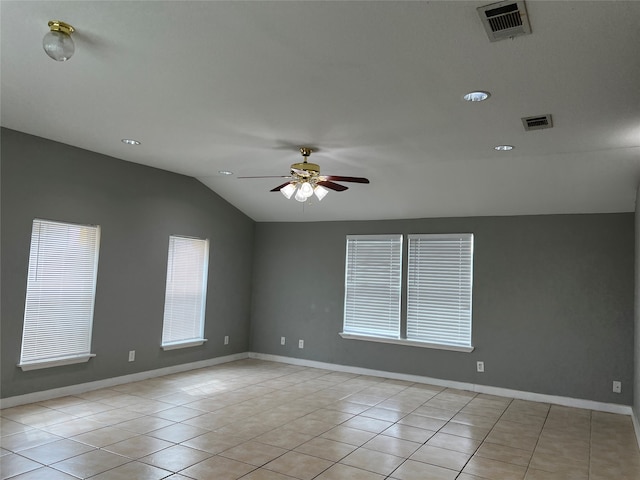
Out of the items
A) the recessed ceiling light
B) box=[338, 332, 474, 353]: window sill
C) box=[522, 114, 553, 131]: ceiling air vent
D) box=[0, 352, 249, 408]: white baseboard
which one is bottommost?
box=[0, 352, 249, 408]: white baseboard

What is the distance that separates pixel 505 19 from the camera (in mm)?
2127

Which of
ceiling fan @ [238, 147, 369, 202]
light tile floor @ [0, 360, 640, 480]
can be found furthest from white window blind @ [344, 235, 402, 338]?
ceiling fan @ [238, 147, 369, 202]

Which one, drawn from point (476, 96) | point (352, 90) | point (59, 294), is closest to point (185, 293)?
point (59, 294)

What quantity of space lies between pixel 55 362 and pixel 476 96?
4676 mm

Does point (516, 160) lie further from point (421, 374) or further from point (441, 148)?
point (421, 374)

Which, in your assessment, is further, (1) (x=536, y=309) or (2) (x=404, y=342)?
(2) (x=404, y=342)

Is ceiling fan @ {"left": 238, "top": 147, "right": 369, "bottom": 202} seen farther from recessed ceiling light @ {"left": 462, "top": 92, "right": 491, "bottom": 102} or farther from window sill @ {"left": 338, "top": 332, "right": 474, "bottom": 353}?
window sill @ {"left": 338, "top": 332, "right": 474, "bottom": 353}

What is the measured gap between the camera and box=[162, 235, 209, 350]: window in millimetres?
6230

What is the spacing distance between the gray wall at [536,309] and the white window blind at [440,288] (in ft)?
0.42

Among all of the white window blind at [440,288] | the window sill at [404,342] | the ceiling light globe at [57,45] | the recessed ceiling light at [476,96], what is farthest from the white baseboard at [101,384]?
the recessed ceiling light at [476,96]

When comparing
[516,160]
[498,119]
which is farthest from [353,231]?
[498,119]

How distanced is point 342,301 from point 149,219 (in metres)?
2.96

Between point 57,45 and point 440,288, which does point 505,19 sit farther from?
point 440,288

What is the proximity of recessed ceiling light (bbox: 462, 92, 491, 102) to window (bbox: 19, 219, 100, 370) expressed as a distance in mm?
4207
